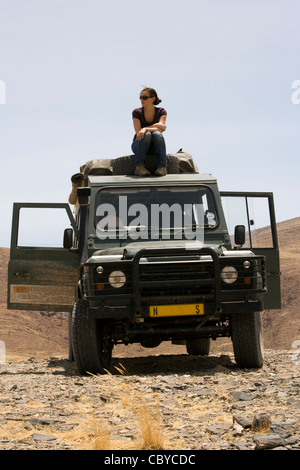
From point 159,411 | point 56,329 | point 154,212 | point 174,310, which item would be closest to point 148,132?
point 154,212

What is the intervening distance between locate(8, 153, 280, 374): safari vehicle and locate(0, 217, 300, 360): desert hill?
28.8 ft

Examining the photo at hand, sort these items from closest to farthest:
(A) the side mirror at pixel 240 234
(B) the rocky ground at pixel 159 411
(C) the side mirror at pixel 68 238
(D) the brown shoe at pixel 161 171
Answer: (B) the rocky ground at pixel 159 411 → (A) the side mirror at pixel 240 234 → (C) the side mirror at pixel 68 238 → (D) the brown shoe at pixel 161 171

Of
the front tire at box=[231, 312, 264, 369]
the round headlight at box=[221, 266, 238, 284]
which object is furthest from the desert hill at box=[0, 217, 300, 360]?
the round headlight at box=[221, 266, 238, 284]

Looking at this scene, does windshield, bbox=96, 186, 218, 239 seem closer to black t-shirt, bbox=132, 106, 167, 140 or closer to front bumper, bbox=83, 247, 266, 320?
front bumper, bbox=83, 247, 266, 320

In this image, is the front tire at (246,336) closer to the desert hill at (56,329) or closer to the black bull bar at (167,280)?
the black bull bar at (167,280)

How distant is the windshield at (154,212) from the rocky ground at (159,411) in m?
1.71

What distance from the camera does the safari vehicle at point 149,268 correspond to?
7.50 m

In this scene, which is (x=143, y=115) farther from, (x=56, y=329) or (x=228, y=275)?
(x=56, y=329)

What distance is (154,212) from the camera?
855 centimetres

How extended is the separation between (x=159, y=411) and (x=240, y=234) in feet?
12.1

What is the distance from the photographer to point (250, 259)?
7.61 meters

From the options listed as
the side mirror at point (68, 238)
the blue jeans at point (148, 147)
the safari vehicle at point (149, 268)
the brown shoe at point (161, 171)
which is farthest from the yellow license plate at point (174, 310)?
the blue jeans at point (148, 147)

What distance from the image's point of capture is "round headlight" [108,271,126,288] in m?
7.51
